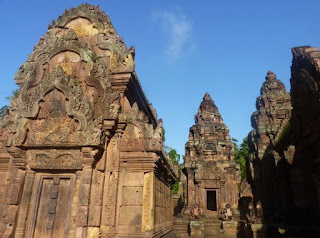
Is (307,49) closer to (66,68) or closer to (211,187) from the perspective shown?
(66,68)

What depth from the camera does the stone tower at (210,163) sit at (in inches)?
902

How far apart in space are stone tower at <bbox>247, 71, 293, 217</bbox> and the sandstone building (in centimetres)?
918

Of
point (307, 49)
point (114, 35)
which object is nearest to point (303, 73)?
point (307, 49)

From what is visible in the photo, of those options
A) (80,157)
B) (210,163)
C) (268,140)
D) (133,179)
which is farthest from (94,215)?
(210,163)

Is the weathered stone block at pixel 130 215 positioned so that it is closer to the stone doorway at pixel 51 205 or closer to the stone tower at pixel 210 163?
the stone doorway at pixel 51 205

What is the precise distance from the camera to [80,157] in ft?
20.6

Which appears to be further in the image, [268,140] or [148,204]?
[268,140]

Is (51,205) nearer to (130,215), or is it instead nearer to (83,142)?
(83,142)

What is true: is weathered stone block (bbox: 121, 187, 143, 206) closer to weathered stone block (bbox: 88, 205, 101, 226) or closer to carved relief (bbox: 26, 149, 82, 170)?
weathered stone block (bbox: 88, 205, 101, 226)

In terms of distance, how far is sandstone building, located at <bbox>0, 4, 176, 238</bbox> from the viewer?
609 centimetres

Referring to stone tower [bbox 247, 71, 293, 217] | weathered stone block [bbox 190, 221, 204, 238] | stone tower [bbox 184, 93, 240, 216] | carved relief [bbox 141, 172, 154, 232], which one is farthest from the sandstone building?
stone tower [bbox 184, 93, 240, 216]

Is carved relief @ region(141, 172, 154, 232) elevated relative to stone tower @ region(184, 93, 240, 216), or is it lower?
lower

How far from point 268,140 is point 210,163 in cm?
570

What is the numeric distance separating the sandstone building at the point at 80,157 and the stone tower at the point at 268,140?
918 cm
